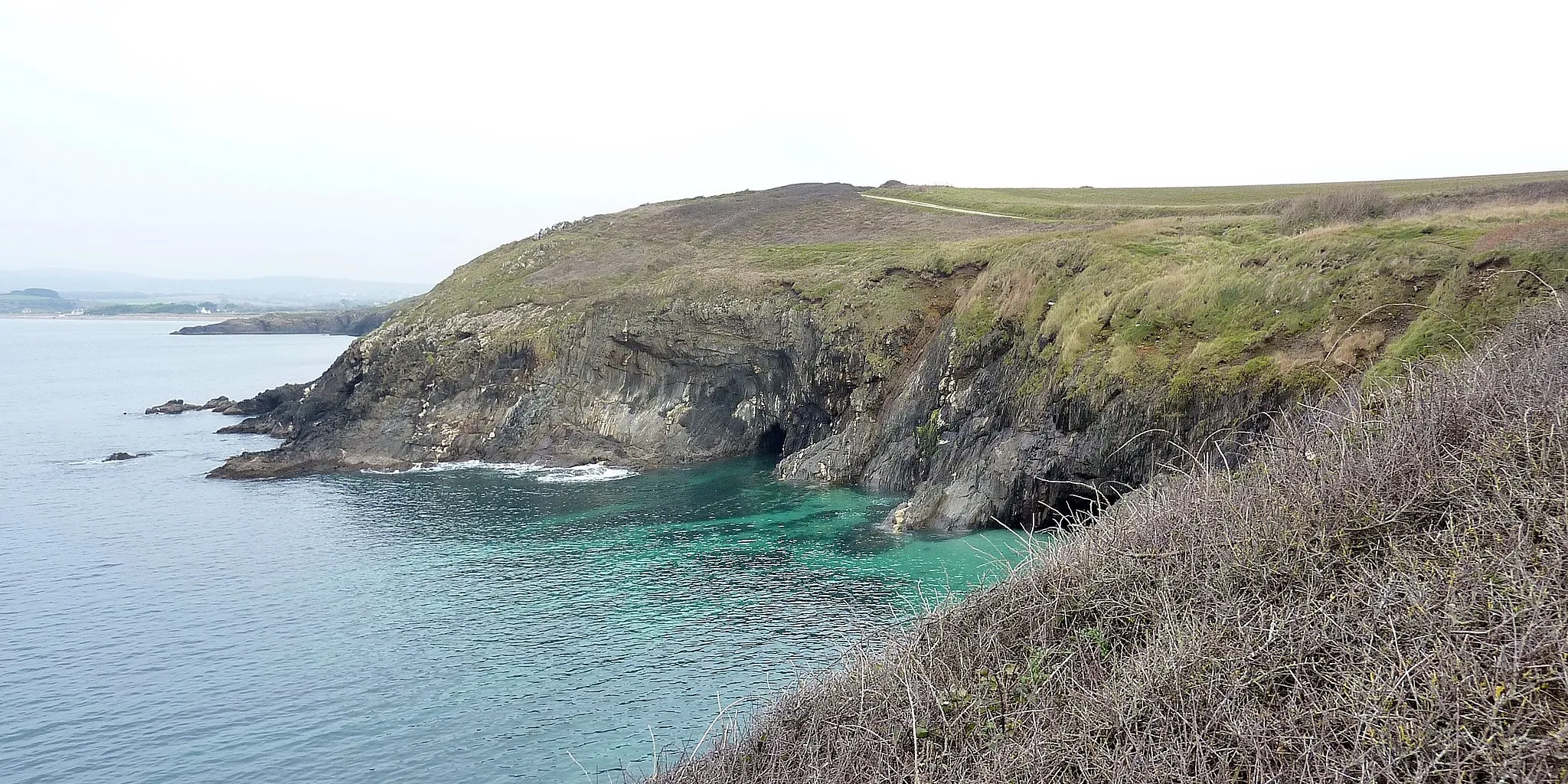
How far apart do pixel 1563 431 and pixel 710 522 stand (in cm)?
3401

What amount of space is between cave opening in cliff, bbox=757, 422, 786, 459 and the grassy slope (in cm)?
798

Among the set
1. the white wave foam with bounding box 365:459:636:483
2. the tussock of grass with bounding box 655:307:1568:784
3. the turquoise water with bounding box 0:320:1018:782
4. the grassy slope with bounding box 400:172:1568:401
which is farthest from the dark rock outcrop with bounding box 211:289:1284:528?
the tussock of grass with bounding box 655:307:1568:784

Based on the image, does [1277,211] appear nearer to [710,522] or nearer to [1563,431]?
[710,522]

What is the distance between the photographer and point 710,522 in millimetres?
41312

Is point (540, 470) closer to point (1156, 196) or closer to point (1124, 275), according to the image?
point (1124, 275)

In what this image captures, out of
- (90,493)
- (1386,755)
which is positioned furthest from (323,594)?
(1386,755)

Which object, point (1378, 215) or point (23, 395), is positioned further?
point (23, 395)

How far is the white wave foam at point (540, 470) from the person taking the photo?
52.7 meters

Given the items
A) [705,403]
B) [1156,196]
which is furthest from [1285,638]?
[1156,196]

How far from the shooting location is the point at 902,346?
52156 millimetres

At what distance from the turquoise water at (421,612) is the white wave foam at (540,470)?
0.52 m

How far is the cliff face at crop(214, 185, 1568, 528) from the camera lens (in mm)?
30156

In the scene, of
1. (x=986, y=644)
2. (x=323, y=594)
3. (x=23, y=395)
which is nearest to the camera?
(x=986, y=644)

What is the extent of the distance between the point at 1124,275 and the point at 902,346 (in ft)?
47.6
